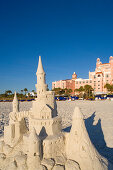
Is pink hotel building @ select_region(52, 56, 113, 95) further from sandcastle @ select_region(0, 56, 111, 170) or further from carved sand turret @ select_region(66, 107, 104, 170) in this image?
carved sand turret @ select_region(66, 107, 104, 170)

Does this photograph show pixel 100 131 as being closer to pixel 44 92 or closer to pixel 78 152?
pixel 78 152

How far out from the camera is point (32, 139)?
4680 mm

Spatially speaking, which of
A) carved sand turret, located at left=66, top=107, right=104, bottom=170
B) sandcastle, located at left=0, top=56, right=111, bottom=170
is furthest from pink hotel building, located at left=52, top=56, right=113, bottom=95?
carved sand turret, located at left=66, top=107, right=104, bottom=170

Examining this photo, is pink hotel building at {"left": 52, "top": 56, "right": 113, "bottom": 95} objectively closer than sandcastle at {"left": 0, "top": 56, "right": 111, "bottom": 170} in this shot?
No

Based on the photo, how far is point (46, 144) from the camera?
A: 5023 mm

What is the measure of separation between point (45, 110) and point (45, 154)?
1857 millimetres

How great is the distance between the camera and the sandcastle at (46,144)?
184 inches

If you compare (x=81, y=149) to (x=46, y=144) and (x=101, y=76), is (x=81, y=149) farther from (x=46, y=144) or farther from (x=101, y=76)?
(x=101, y=76)

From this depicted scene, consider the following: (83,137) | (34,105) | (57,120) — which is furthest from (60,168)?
(34,105)

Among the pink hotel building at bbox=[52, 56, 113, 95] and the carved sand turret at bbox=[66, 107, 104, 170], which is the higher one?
the pink hotel building at bbox=[52, 56, 113, 95]

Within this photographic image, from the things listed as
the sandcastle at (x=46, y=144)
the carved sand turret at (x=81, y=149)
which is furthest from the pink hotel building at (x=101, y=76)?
the carved sand turret at (x=81, y=149)

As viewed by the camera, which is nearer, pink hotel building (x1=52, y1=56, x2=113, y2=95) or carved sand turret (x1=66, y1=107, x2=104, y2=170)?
carved sand turret (x1=66, y1=107, x2=104, y2=170)

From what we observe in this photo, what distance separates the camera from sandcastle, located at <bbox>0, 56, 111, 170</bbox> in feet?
15.4

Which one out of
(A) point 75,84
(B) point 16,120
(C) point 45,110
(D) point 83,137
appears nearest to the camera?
(D) point 83,137
